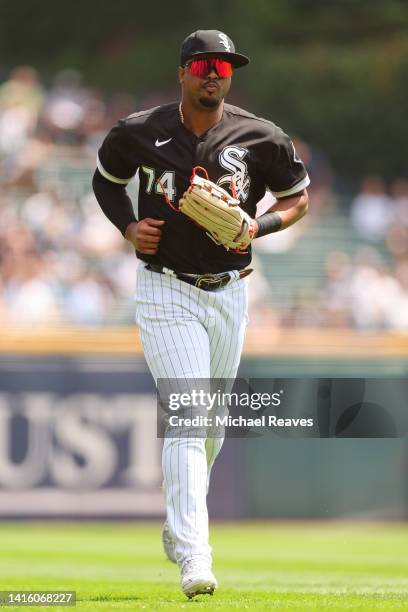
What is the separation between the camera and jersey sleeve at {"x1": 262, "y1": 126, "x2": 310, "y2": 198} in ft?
18.8

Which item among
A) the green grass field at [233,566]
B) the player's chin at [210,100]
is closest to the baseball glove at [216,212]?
the player's chin at [210,100]

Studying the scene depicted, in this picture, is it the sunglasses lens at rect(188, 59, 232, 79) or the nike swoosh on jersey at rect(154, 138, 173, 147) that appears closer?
the sunglasses lens at rect(188, 59, 232, 79)

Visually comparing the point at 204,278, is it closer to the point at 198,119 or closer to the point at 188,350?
the point at 188,350

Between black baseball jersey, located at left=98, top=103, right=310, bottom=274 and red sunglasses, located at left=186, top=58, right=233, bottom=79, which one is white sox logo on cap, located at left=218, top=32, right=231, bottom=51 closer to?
red sunglasses, located at left=186, top=58, right=233, bottom=79

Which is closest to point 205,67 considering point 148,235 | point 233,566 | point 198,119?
point 198,119

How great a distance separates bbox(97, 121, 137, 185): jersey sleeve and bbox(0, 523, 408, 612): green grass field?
179 cm

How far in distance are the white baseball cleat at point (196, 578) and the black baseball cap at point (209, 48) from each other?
1.99 m

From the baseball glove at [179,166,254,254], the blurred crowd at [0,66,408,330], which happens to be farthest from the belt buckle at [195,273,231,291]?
the blurred crowd at [0,66,408,330]

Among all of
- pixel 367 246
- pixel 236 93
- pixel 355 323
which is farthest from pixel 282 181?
pixel 236 93

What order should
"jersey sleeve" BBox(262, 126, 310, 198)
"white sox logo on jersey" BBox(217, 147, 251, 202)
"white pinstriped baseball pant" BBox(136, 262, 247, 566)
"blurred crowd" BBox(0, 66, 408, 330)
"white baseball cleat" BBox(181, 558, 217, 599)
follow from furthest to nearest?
1. "blurred crowd" BBox(0, 66, 408, 330)
2. "jersey sleeve" BBox(262, 126, 310, 198)
3. "white sox logo on jersey" BBox(217, 147, 251, 202)
4. "white pinstriped baseball pant" BBox(136, 262, 247, 566)
5. "white baseball cleat" BBox(181, 558, 217, 599)

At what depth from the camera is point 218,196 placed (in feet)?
17.8

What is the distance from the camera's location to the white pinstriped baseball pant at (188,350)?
534cm

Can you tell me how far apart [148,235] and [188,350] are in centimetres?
51

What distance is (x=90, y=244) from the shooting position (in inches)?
599
